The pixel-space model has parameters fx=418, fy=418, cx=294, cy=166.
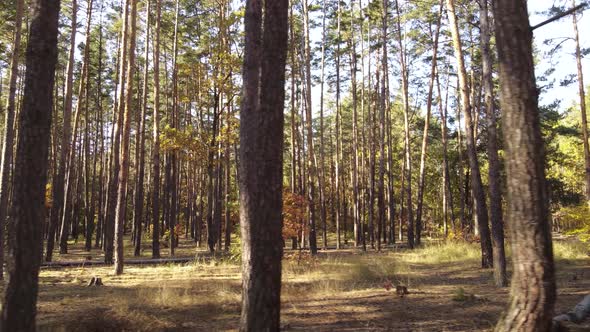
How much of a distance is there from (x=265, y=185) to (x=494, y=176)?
21.7 ft

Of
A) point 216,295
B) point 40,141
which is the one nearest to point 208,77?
point 216,295

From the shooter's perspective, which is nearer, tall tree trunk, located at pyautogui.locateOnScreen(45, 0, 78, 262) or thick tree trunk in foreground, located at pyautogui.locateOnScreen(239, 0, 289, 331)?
thick tree trunk in foreground, located at pyautogui.locateOnScreen(239, 0, 289, 331)

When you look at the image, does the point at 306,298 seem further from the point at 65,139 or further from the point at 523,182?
the point at 65,139

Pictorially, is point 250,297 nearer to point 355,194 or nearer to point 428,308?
point 428,308

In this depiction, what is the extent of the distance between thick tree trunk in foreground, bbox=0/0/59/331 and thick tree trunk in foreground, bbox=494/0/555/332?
496 centimetres

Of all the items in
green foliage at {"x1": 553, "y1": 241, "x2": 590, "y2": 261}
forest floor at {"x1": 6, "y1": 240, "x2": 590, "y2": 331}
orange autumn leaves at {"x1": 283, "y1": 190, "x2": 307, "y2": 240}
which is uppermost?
orange autumn leaves at {"x1": 283, "y1": 190, "x2": 307, "y2": 240}

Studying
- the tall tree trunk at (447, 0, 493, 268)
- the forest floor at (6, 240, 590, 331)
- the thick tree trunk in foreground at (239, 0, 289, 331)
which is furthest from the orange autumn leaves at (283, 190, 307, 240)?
the thick tree trunk in foreground at (239, 0, 289, 331)

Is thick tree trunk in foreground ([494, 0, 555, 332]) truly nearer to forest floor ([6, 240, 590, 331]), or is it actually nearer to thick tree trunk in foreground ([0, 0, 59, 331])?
forest floor ([6, 240, 590, 331])

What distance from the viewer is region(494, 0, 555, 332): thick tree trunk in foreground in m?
3.69

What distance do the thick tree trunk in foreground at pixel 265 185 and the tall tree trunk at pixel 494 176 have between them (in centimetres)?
612

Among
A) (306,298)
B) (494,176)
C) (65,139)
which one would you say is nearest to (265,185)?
(306,298)

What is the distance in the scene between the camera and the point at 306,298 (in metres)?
8.48

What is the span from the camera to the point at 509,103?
159 inches

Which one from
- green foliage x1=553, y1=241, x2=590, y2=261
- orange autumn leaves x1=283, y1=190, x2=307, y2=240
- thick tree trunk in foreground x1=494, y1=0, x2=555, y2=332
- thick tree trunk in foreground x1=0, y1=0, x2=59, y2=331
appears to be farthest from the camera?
→ orange autumn leaves x1=283, y1=190, x2=307, y2=240
